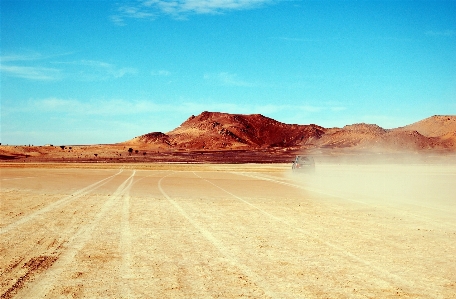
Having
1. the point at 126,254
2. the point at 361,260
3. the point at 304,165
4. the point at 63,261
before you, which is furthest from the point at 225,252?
the point at 304,165

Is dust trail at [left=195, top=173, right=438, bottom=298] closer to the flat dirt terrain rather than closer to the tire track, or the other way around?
the flat dirt terrain

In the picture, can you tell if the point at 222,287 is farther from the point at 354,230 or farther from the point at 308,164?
the point at 308,164

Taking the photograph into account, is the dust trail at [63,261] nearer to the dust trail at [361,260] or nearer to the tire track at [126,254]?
the tire track at [126,254]

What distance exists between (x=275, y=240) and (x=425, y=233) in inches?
150

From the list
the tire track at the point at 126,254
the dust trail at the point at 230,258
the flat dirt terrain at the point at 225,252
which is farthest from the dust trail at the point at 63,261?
the dust trail at the point at 230,258

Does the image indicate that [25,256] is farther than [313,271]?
Yes

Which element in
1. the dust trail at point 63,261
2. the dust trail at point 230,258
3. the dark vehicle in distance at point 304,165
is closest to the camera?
the dust trail at point 63,261

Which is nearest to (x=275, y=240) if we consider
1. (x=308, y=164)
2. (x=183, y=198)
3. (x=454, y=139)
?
(x=183, y=198)

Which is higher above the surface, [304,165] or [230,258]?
[304,165]

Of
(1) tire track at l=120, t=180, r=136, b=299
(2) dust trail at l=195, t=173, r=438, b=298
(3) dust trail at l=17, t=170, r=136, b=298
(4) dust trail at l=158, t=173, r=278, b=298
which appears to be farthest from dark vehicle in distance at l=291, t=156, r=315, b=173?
(3) dust trail at l=17, t=170, r=136, b=298

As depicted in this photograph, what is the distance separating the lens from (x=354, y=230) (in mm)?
11875

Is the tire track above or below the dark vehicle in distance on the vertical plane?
below

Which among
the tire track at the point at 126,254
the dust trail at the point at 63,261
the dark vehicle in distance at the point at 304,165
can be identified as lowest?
the tire track at the point at 126,254

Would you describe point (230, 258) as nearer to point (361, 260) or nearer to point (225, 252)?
point (225, 252)
